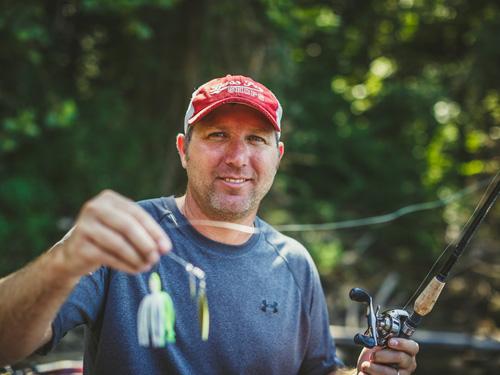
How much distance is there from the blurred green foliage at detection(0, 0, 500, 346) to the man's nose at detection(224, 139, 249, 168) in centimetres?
301

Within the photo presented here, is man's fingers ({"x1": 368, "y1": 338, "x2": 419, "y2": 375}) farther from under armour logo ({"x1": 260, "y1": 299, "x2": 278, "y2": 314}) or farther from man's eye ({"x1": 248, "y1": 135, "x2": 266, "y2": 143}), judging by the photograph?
man's eye ({"x1": 248, "y1": 135, "x2": 266, "y2": 143})

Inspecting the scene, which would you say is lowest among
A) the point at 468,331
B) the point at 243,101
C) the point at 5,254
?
the point at 468,331

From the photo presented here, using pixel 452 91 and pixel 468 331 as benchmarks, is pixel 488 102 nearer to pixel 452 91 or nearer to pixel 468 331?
pixel 452 91

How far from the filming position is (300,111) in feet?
24.3

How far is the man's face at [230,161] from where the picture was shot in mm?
2240

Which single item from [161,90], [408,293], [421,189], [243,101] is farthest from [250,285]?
[421,189]

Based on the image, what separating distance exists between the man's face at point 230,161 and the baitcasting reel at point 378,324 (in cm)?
60

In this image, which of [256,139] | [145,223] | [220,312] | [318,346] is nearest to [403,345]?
[318,346]

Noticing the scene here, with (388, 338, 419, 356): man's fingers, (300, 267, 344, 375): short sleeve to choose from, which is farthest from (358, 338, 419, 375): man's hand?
(300, 267, 344, 375): short sleeve

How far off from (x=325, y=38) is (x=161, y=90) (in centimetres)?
393

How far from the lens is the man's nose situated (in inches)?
87.9

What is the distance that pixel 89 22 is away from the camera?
6.14 meters

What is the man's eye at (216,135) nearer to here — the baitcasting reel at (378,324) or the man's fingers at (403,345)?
the baitcasting reel at (378,324)

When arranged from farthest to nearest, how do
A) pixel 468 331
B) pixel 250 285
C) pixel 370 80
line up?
pixel 370 80
pixel 468 331
pixel 250 285
